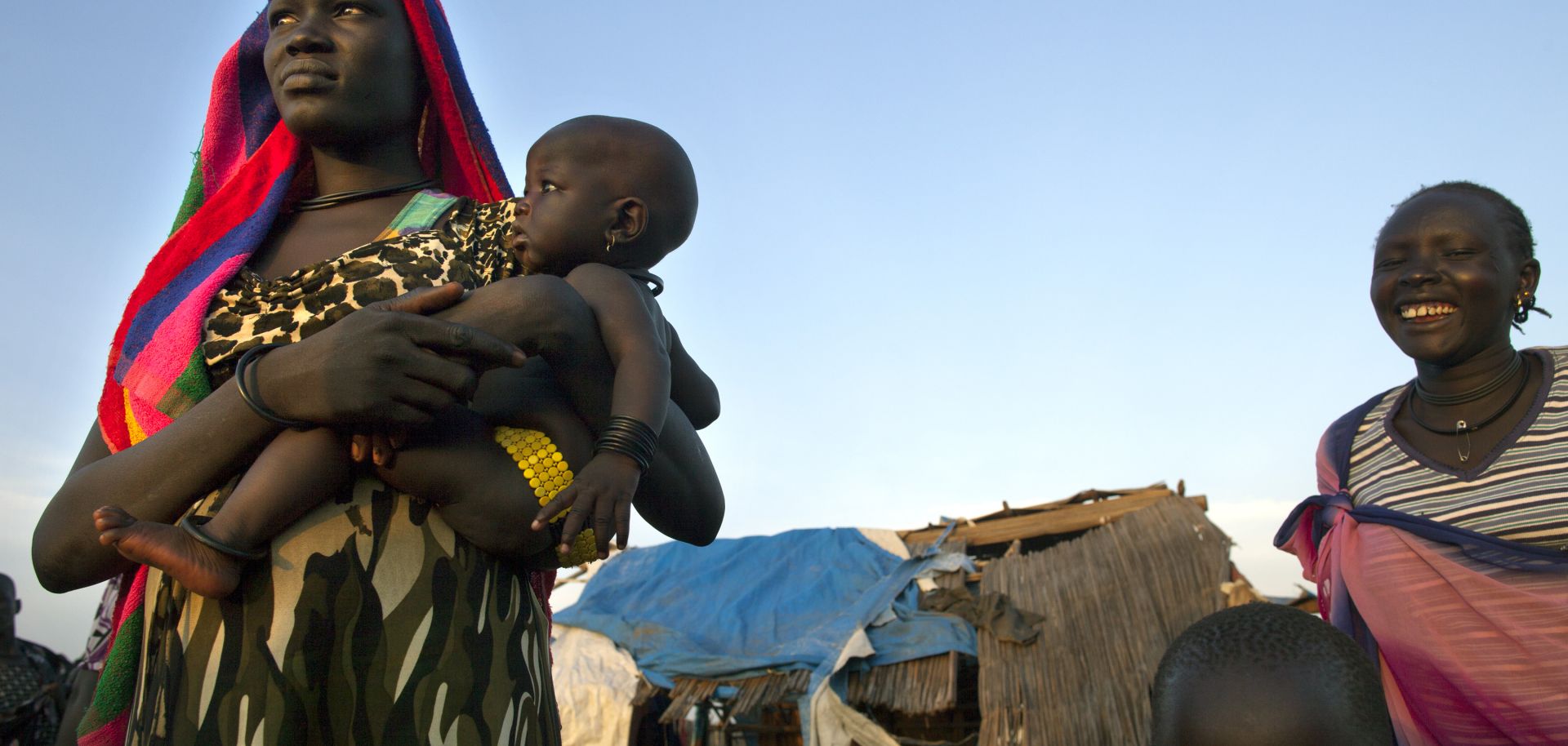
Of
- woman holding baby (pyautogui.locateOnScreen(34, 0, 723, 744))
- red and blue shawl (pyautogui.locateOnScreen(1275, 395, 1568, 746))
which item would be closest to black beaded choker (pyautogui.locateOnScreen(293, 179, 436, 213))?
woman holding baby (pyautogui.locateOnScreen(34, 0, 723, 744))

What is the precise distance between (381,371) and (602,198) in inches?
22.2

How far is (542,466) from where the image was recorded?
4.82 ft

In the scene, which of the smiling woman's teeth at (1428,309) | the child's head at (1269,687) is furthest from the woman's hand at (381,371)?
the smiling woman's teeth at (1428,309)

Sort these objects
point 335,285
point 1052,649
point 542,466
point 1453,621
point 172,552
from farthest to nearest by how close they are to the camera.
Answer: point 1052,649 → point 1453,621 → point 335,285 → point 542,466 → point 172,552

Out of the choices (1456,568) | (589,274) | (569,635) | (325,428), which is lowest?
(569,635)

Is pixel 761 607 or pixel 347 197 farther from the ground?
pixel 347 197

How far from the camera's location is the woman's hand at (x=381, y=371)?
136 cm

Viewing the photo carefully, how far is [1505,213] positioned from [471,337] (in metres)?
2.78

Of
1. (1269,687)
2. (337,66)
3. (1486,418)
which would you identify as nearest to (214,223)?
(337,66)

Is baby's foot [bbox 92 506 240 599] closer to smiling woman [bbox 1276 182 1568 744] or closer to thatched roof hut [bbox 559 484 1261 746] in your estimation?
smiling woman [bbox 1276 182 1568 744]

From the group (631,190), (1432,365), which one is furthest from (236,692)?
(1432,365)

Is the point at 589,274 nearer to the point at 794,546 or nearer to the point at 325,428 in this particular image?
the point at 325,428

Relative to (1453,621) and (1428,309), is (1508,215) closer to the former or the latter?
(1428,309)

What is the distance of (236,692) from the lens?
4.50ft
